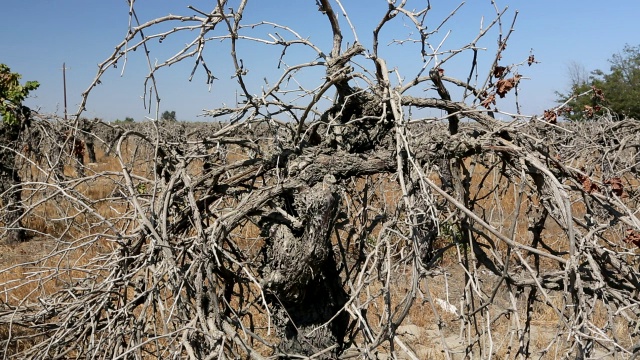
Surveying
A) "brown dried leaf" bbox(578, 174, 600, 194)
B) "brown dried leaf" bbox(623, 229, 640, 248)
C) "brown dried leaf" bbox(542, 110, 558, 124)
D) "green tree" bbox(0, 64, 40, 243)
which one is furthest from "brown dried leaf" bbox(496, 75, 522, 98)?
"green tree" bbox(0, 64, 40, 243)

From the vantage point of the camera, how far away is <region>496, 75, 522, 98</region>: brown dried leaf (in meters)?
2.15

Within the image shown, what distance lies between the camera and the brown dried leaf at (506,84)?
2.15 m

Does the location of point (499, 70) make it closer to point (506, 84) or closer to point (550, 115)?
point (506, 84)

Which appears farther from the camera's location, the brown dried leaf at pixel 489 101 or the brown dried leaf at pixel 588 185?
the brown dried leaf at pixel 489 101

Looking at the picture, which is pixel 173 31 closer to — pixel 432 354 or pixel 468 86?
pixel 468 86

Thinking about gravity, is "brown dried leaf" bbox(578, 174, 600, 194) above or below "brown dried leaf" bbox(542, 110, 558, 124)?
below

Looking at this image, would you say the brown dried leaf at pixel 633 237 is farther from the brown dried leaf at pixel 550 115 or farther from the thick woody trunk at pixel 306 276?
the thick woody trunk at pixel 306 276

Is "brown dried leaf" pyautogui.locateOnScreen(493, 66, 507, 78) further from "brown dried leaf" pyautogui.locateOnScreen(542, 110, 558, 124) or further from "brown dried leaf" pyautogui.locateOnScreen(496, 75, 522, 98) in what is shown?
"brown dried leaf" pyautogui.locateOnScreen(542, 110, 558, 124)

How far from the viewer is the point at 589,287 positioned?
222cm

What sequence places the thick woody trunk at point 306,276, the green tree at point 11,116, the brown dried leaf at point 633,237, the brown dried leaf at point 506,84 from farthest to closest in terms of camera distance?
the green tree at point 11,116 < the thick woody trunk at point 306,276 < the brown dried leaf at point 506,84 < the brown dried leaf at point 633,237

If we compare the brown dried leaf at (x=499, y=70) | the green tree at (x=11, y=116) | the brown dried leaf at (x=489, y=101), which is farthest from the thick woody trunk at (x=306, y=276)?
the green tree at (x=11, y=116)

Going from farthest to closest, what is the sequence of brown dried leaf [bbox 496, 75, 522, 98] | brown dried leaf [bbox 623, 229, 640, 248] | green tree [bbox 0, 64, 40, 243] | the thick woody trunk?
green tree [bbox 0, 64, 40, 243] < the thick woody trunk < brown dried leaf [bbox 496, 75, 522, 98] < brown dried leaf [bbox 623, 229, 640, 248]

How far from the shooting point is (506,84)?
A: 7.07ft

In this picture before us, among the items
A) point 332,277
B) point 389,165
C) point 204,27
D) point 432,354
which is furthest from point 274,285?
point 432,354
